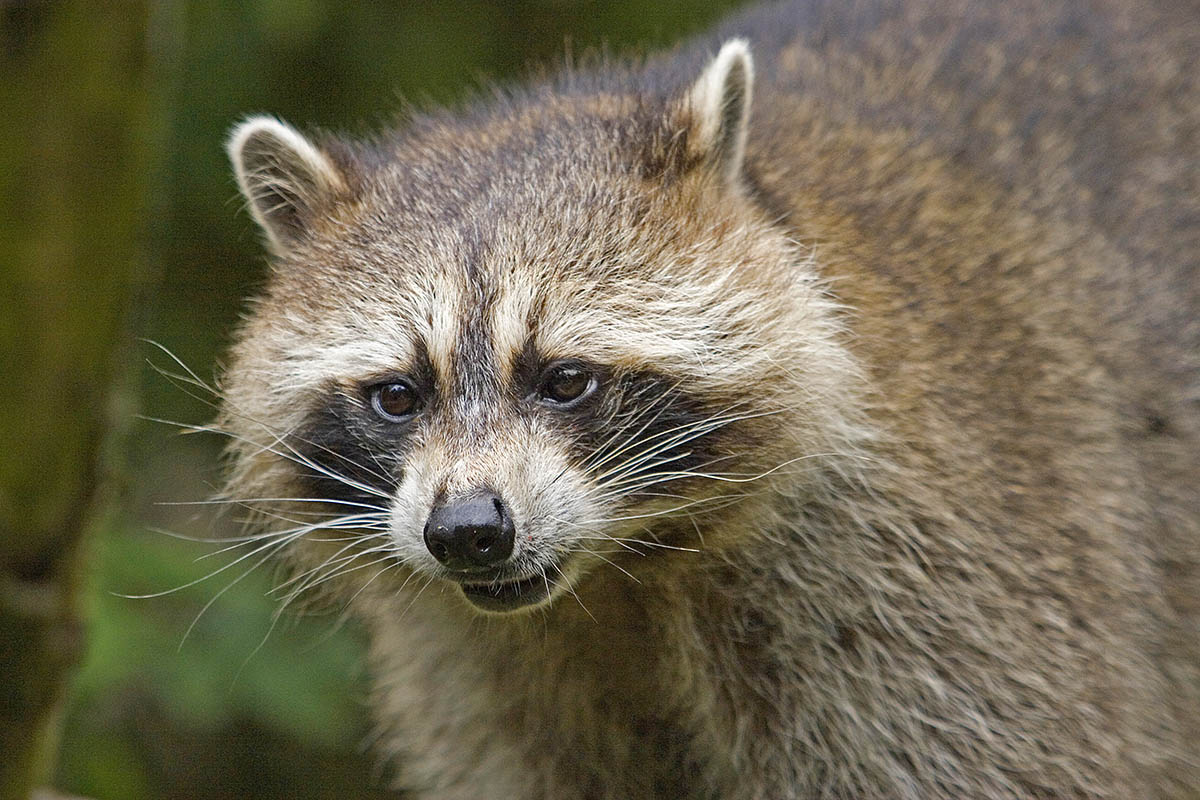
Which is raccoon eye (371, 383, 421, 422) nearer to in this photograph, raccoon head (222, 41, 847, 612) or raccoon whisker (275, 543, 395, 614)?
raccoon head (222, 41, 847, 612)

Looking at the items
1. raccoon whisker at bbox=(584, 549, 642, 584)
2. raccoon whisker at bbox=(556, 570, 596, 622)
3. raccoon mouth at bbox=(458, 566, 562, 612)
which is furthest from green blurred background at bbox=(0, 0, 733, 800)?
raccoon whisker at bbox=(584, 549, 642, 584)

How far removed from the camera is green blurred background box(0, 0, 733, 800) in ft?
9.93

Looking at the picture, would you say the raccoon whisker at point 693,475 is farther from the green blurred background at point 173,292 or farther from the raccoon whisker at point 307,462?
the green blurred background at point 173,292

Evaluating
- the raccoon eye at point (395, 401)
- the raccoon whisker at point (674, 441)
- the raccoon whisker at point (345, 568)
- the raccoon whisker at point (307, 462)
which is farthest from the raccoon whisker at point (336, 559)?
the raccoon whisker at point (674, 441)

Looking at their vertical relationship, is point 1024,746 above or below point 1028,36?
below

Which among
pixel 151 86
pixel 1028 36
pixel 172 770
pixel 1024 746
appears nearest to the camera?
pixel 151 86

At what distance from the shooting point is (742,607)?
14.7ft

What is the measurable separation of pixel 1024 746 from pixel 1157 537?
0.95 meters

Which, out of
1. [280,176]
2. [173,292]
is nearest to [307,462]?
[280,176]

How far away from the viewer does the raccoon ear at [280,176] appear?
15.4 ft

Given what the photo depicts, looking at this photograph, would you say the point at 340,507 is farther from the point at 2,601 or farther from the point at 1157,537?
the point at 1157,537

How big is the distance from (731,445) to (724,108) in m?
0.98

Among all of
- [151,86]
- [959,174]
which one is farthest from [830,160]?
[151,86]

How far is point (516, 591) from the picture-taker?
13.5ft
